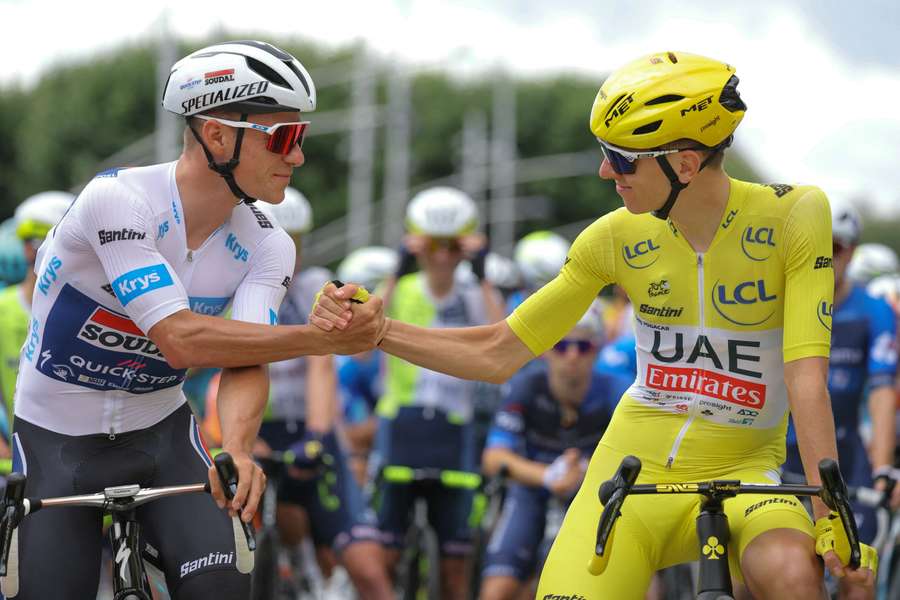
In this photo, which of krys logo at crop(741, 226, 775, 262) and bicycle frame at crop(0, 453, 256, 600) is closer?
bicycle frame at crop(0, 453, 256, 600)

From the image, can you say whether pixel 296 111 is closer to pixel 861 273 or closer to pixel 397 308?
pixel 397 308

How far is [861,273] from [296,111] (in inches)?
407

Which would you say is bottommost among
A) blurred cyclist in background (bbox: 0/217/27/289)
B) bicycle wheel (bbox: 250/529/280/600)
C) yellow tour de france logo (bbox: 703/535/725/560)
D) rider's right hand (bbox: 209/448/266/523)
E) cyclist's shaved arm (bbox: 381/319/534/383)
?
bicycle wheel (bbox: 250/529/280/600)

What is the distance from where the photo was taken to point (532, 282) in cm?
1522

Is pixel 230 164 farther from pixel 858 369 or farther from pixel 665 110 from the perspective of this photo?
pixel 858 369

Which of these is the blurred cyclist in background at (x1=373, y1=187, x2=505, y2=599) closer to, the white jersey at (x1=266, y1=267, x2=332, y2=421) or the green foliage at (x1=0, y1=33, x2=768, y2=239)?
the white jersey at (x1=266, y1=267, x2=332, y2=421)

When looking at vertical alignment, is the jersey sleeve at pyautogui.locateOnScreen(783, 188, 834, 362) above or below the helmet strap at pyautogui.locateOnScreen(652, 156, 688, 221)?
below

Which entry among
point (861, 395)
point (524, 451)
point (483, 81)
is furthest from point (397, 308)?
point (483, 81)

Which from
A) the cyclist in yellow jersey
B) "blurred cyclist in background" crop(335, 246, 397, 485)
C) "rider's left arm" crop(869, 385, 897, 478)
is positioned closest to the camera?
the cyclist in yellow jersey

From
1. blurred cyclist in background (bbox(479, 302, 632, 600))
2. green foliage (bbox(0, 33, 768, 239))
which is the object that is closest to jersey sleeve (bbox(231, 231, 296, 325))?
blurred cyclist in background (bbox(479, 302, 632, 600))

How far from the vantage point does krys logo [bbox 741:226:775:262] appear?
5051 mm

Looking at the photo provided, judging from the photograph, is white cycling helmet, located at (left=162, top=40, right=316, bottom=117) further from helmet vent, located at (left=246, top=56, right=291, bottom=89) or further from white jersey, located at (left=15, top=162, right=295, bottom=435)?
white jersey, located at (left=15, top=162, right=295, bottom=435)

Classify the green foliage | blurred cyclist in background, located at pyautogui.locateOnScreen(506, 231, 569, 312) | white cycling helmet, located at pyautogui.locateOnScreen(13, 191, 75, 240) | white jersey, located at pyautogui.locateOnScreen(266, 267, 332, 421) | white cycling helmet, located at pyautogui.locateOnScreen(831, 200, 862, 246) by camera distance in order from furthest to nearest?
1. the green foliage
2. blurred cyclist in background, located at pyautogui.locateOnScreen(506, 231, 569, 312)
3. white jersey, located at pyautogui.locateOnScreen(266, 267, 332, 421)
4. white cycling helmet, located at pyautogui.locateOnScreen(13, 191, 75, 240)
5. white cycling helmet, located at pyautogui.locateOnScreen(831, 200, 862, 246)

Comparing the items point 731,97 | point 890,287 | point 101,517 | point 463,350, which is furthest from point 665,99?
point 890,287
